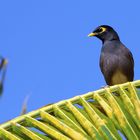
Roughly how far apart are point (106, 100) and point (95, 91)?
88 mm

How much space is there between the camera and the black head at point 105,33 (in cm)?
714

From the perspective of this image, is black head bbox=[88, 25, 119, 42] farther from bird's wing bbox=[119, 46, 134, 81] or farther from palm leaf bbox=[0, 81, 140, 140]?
palm leaf bbox=[0, 81, 140, 140]

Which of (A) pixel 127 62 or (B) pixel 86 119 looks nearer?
(B) pixel 86 119

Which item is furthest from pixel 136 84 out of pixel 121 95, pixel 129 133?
pixel 129 133

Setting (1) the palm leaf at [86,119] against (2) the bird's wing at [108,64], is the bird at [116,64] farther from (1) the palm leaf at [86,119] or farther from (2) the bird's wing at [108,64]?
(1) the palm leaf at [86,119]

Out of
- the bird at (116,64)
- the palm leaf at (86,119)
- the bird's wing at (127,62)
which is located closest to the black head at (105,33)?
the bird at (116,64)

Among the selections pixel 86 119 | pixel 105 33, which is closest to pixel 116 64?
pixel 105 33

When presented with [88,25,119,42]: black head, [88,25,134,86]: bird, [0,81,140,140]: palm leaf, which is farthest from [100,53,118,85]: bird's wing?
[0,81,140,140]: palm leaf

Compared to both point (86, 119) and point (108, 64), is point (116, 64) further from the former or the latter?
point (86, 119)

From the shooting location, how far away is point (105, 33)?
723 cm

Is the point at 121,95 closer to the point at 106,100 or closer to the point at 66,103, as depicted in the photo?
the point at 106,100

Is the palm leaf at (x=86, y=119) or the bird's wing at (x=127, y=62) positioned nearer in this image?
the palm leaf at (x=86, y=119)

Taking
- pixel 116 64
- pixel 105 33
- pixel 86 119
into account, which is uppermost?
pixel 105 33

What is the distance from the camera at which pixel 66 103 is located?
2.36m
